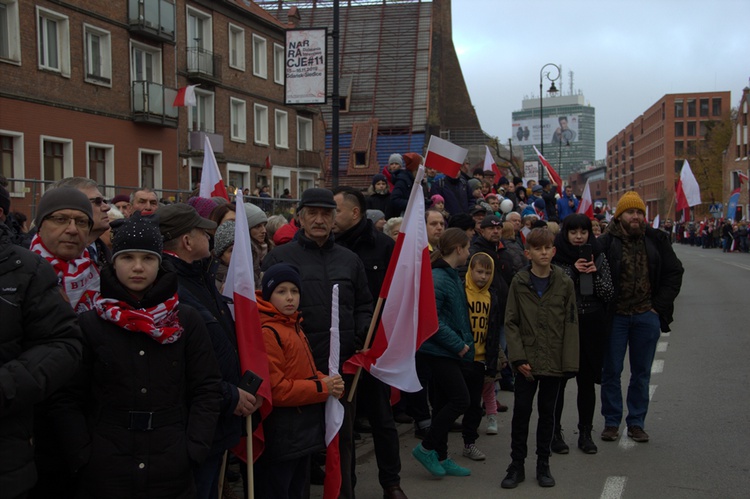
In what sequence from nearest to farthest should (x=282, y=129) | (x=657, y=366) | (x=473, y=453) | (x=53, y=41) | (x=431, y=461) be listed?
(x=431, y=461) < (x=473, y=453) < (x=657, y=366) < (x=53, y=41) < (x=282, y=129)

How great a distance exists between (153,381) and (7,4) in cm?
2146

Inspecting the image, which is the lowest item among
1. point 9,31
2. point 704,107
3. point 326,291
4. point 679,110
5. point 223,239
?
point 326,291

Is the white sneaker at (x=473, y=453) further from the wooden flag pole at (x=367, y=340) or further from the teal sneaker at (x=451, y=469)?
the wooden flag pole at (x=367, y=340)

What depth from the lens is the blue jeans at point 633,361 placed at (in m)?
7.00

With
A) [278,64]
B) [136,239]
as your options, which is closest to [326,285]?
[136,239]

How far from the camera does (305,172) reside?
4072 centimetres

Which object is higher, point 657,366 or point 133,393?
point 133,393

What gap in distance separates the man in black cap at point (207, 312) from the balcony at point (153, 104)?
2411 centimetres

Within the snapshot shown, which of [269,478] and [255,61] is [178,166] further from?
[269,478]

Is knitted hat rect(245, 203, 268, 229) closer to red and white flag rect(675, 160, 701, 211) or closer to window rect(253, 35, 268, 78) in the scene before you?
red and white flag rect(675, 160, 701, 211)

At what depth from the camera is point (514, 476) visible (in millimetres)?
5930

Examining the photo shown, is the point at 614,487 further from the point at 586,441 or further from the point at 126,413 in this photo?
the point at 126,413

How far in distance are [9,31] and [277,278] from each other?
67.1 feet

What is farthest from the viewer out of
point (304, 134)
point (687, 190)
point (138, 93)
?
point (304, 134)
